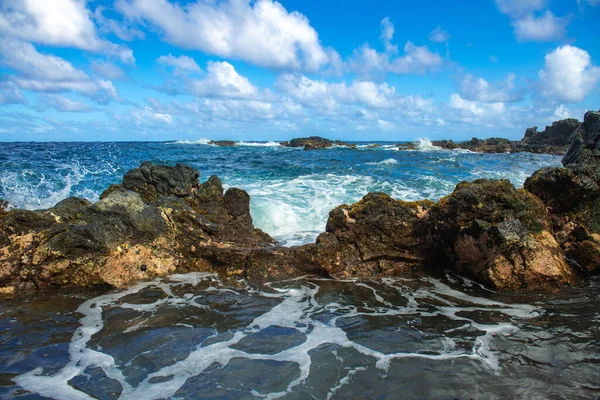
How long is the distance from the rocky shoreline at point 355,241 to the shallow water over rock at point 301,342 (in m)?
0.40

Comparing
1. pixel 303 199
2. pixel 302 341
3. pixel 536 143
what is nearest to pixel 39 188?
pixel 303 199

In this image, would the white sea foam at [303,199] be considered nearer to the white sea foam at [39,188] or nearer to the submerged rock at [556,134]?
the white sea foam at [39,188]

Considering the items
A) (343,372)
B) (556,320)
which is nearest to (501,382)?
(343,372)

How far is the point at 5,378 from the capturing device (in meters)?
3.54

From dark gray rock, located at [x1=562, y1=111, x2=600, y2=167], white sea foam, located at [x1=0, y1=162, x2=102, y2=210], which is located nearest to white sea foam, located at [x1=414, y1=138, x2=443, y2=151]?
dark gray rock, located at [x1=562, y1=111, x2=600, y2=167]

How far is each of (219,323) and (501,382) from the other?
3.26 meters

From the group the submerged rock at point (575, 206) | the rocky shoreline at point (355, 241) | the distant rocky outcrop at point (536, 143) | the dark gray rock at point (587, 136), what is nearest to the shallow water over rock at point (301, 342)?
the rocky shoreline at point (355, 241)

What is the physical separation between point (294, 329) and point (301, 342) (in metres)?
0.33

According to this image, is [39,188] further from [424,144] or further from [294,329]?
[424,144]

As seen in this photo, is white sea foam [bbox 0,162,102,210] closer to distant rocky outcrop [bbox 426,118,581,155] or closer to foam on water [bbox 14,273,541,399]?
foam on water [bbox 14,273,541,399]

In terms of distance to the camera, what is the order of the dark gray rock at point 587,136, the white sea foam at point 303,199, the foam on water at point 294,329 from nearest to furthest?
the foam on water at point 294,329 < the white sea foam at point 303,199 < the dark gray rock at point 587,136

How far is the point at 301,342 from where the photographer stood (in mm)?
4328

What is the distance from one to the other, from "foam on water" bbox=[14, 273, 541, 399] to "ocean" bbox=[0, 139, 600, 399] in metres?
0.02

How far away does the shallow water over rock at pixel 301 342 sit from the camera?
11.3 ft
